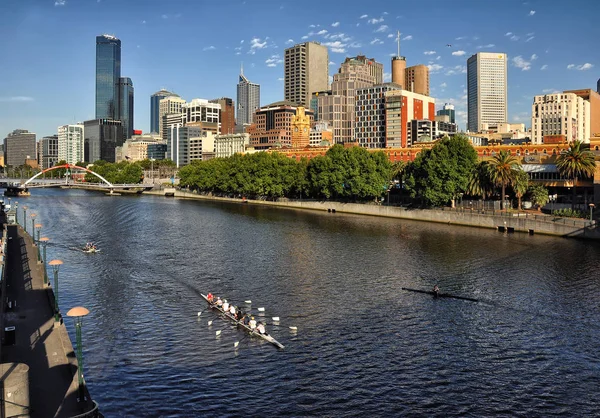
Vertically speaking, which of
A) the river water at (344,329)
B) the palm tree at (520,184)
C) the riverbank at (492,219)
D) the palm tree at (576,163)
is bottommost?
the river water at (344,329)

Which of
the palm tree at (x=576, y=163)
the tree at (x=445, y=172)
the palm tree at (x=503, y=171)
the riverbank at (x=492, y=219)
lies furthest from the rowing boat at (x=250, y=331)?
the palm tree at (x=576, y=163)

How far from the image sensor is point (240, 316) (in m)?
44.1

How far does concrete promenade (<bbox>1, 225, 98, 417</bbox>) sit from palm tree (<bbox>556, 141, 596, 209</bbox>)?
95.9m

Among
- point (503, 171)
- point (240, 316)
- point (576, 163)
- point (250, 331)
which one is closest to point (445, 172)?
point (503, 171)

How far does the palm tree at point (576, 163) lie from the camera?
106 m

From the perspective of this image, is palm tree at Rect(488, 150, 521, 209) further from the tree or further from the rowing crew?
the rowing crew

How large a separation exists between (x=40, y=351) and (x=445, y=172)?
96.5m

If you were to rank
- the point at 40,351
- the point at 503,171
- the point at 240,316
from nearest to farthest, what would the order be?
the point at 40,351, the point at 240,316, the point at 503,171

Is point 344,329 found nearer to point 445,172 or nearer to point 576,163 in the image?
point 445,172

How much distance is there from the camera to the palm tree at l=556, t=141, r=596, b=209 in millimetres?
105750

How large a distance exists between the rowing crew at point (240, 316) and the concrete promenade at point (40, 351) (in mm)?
12921

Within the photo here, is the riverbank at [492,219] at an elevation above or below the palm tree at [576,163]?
below

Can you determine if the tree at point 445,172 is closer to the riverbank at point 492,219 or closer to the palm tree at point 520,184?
the riverbank at point 492,219

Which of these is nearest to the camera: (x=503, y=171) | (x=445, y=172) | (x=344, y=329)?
(x=344, y=329)
